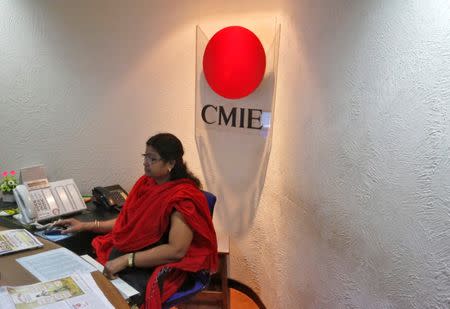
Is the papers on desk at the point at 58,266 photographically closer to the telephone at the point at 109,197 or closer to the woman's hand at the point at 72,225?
the woman's hand at the point at 72,225

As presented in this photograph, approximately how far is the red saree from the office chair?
2 cm

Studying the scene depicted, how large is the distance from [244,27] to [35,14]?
Result: 1.25m

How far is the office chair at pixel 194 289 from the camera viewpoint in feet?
5.25

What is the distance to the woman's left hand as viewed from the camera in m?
1.42

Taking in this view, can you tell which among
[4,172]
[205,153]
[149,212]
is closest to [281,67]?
[205,153]

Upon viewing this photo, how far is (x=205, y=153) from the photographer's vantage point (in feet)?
7.85

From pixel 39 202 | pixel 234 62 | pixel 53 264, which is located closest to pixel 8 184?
pixel 39 202

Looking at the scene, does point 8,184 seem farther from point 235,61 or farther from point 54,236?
point 235,61

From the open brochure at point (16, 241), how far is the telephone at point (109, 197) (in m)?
0.64

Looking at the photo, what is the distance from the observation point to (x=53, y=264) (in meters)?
1.33

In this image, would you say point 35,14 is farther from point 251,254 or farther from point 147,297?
point 251,254

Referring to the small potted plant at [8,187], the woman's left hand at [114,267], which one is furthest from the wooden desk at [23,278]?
the small potted plant at [8,187]

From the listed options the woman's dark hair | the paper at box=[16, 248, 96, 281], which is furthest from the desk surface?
the woman's dark hair

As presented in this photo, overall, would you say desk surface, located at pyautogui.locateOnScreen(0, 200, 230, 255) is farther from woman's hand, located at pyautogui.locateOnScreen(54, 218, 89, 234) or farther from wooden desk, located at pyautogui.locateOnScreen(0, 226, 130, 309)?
wooden desk, located at pyautogui.locateOnScreen(0, 226, 130, 309)
